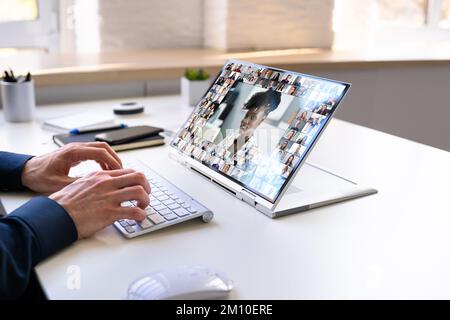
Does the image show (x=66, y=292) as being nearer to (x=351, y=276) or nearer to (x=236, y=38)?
(x=351, y=276)

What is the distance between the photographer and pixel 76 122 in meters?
1.54

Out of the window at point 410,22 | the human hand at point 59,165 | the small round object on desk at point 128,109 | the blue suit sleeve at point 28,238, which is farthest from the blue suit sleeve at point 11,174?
the window at point 410,22

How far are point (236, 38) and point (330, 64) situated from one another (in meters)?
0.51

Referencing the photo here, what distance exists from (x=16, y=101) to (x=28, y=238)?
959 mm

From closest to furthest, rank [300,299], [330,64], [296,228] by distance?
[300,299], [296,228], [330,64]

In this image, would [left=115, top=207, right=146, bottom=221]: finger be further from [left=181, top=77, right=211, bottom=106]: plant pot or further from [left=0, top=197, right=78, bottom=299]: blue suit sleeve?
[left=181, top=77, right=211, bottom=106]: plant pot

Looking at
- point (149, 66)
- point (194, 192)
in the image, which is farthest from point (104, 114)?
point (194, 192)

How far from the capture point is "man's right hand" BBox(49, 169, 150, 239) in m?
0.84

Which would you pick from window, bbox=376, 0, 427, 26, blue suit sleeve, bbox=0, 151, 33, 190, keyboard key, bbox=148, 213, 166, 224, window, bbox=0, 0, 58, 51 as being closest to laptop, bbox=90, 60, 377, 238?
keyboard key, bbox=148, 213, 166, 224

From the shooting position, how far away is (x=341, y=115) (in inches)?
88.4

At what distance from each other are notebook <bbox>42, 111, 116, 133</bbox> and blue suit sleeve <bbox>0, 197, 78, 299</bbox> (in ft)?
2.21

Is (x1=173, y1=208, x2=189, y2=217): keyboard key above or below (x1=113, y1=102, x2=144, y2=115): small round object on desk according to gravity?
below

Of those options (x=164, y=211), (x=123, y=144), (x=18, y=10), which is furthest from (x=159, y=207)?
(x=18, y=10)

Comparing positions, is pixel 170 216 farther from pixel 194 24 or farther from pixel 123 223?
pixel 194 24
